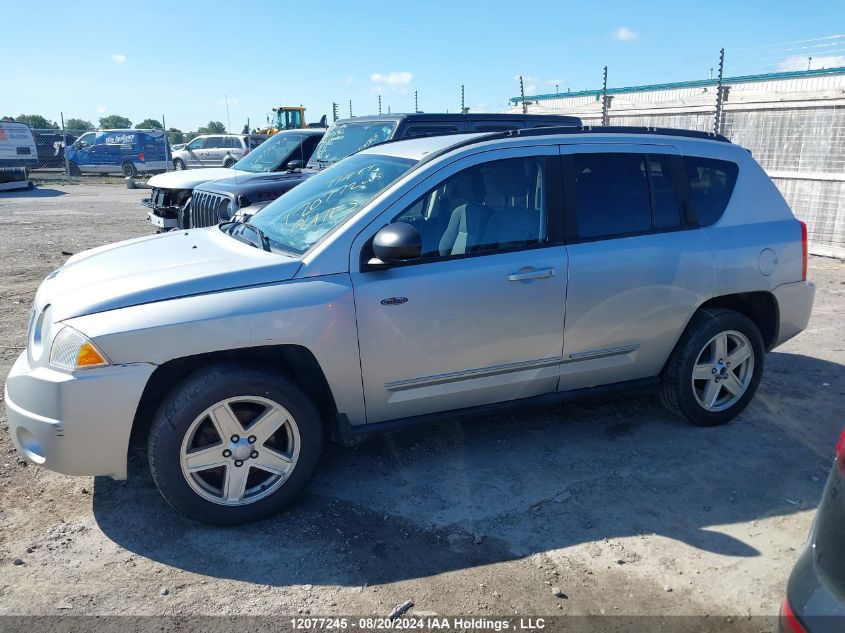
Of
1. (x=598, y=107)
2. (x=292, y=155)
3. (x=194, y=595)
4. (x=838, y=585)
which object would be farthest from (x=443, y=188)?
(x=598, y=107)

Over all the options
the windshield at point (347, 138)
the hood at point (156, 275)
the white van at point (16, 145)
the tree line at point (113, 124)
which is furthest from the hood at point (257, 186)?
the tree line at point (113, 124)

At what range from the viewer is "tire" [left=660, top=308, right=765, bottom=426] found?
4.54 metres

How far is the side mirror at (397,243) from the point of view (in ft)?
11.4

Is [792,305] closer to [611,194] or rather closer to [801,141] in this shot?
[611,194]

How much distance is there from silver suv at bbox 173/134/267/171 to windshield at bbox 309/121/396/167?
1996 cm

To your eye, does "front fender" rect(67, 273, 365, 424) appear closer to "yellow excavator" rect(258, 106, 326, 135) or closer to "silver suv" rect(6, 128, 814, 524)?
"silver suv" rect(6, 128, 814, 524)

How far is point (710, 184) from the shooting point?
4641 millimetres

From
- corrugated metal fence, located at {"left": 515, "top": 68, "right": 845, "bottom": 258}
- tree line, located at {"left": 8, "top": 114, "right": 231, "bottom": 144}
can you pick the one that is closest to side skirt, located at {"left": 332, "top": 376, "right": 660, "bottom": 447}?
corrugated metal fence, located at {"left": 515, "top": 68, "right": 845, "bottom": 258}

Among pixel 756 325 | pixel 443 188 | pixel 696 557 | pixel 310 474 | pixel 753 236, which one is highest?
pixel 443 188

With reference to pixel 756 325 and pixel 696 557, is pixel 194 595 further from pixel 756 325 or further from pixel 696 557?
pixel 756 325

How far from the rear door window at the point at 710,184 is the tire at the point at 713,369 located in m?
0.65

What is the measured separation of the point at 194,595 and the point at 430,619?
1044 mm

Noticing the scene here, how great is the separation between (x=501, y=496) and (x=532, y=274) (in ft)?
4.12

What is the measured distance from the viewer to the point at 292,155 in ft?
33.5
